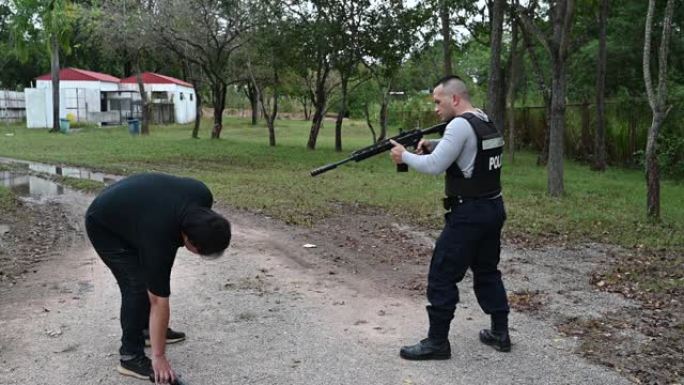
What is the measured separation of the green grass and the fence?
1974cm

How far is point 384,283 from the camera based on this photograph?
21.4ft

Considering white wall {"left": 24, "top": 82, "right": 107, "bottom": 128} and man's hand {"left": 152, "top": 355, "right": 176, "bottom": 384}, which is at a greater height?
white wall {"left": 24, "top": 82, "right": 107, "bottom": 128}

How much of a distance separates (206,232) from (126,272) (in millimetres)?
854

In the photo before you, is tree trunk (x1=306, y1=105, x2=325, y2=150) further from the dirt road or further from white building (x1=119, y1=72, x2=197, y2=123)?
white building (x1=119, y1=72, x2=197, y2=123)

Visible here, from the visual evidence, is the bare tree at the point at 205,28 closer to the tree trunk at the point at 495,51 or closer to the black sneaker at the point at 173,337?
the tree trunk at the point at 495,51

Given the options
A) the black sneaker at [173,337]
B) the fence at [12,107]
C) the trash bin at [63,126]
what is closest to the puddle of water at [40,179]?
the black sneaker at [173,337]

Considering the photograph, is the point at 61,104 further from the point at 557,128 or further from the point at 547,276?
the point at 547,276

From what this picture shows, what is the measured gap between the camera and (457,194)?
452 centimetres

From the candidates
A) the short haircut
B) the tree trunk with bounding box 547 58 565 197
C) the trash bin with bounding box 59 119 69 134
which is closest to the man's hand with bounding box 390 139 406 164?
the short haircut

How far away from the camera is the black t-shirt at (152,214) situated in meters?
3.63

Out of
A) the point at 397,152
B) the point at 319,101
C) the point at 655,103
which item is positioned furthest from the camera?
the point at 319,101

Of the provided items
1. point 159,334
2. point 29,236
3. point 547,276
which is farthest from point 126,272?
point 29,236

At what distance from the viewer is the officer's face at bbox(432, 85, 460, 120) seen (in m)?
4.54

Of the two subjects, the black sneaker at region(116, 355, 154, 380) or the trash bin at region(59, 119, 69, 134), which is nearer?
the black sneaker at region(116, 355, 154, 380)
